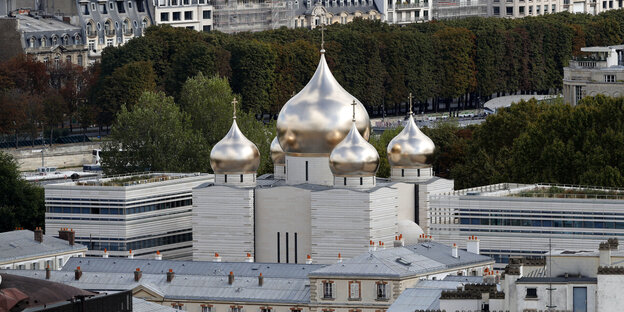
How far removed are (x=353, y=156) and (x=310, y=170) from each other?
536cm

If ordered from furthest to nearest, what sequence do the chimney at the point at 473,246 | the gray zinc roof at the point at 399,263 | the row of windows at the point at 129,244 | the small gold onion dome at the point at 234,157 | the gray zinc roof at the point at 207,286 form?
the row of windows at the point at 129,244 < the small gold onion dome at the point at 234,157 < the chimney at the point at 473,246 < the gray zinc roof at the point at 207,286 < the gray zinc roof at the point at 399,263

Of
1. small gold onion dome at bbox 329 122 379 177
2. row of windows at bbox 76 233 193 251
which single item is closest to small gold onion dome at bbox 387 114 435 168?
small gold onion dome at bbox 329 122 379 177

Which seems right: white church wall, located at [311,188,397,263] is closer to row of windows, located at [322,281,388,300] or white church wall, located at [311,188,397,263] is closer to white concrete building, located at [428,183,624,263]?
white concrete building, located at [428,183,624,263]

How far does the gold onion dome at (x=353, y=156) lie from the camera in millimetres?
128875

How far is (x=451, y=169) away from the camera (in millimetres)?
166500

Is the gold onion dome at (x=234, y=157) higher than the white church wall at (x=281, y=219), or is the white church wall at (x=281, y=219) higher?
the gold onion dome at (x=234, y=157)

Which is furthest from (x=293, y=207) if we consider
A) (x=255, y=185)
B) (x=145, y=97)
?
(x=145, y=97)

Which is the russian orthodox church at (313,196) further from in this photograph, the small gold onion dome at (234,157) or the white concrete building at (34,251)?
the white concrete building at (34,251)

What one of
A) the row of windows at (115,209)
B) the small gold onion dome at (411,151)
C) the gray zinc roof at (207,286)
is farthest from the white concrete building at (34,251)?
the small gold onion dome at (411,151)

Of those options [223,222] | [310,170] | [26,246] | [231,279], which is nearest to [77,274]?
[231,279]

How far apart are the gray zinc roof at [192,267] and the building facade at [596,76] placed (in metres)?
65.2

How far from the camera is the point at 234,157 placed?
133000mm

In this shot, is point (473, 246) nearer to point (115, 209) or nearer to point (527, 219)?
point (527, 219)

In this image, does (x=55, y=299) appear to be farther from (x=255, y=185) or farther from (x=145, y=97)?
(x=145, y=97)
